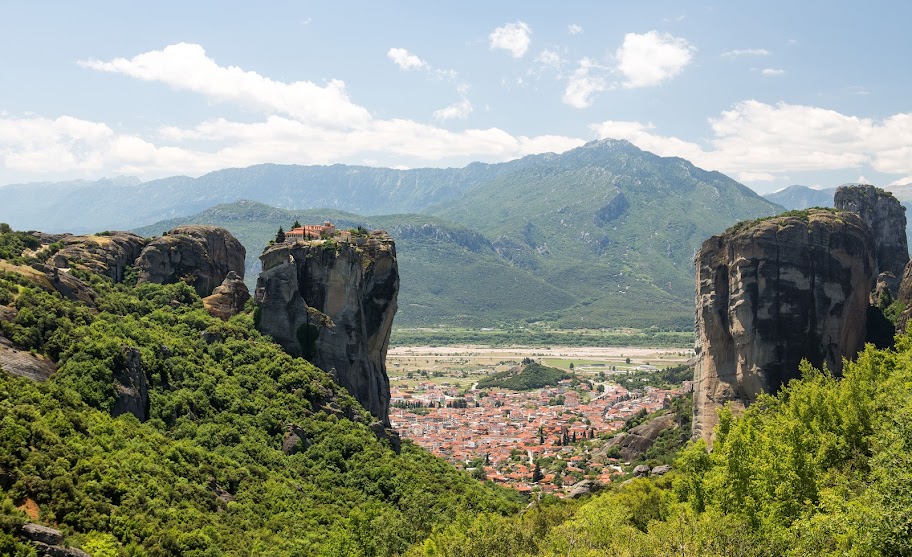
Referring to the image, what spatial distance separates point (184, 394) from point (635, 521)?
36370 mm

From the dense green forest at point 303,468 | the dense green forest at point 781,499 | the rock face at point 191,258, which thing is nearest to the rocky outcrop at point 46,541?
the dense green forest at point 303,468

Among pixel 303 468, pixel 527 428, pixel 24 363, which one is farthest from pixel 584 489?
pixel 527 428

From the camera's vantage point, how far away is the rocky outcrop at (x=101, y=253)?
72.6m

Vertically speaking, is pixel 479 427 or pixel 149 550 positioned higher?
pixel 149 550

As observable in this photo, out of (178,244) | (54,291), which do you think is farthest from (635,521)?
(178,244)

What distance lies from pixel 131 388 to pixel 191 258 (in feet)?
102

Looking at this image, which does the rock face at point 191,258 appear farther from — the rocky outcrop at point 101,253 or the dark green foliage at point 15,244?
the dark green foliage at point 15,244

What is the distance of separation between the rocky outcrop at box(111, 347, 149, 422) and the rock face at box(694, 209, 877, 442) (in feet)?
174

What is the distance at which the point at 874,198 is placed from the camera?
103 metres

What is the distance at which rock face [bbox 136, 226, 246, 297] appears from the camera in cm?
7969

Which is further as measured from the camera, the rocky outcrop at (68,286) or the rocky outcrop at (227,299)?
the rocky outcrop at (227,299)

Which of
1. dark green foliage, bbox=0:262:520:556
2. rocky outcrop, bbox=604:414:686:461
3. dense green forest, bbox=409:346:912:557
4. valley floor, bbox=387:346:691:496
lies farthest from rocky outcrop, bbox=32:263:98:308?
rocky outcrop, bbox=604:414:686:461

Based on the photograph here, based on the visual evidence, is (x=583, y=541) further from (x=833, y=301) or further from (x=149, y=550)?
(x=833, y=301)

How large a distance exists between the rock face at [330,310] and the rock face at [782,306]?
36013 mm
